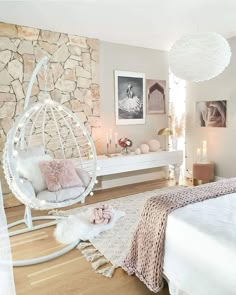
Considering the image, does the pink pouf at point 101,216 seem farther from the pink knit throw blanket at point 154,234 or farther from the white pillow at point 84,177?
the pink knit throw blanket at point 154,234

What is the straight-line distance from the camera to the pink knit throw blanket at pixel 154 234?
1765 millimetres

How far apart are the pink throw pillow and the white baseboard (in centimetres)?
150

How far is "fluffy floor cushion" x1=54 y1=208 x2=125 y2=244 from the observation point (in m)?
2.67

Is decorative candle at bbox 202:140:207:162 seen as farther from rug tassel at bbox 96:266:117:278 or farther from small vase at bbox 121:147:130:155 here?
rug tassel at bbox 96:266:117:278

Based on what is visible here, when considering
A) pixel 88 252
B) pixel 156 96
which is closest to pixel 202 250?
pixel 88 252

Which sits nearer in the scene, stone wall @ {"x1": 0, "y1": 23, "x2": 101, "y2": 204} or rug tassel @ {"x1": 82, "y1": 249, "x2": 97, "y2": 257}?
rug tassel @ {"x1": 82, "y1": 249, "x2": 97, "y2": 257}

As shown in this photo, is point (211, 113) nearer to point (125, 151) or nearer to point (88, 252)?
point (125, 151)

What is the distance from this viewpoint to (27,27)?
12.0ft

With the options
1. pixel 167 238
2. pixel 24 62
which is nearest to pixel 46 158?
pixel 24 62

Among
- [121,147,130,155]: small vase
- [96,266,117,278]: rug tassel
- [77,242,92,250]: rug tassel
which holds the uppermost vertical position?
[121,147,130,155]: small vase

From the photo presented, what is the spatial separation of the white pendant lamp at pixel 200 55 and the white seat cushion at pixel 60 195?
1608 millimetres

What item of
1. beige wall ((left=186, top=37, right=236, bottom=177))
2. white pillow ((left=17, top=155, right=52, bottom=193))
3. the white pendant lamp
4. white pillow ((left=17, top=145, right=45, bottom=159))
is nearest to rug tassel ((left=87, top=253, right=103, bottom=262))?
white pillow ((left=17, top=155, right=52, bottom=193))

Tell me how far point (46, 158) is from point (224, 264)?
227 cm

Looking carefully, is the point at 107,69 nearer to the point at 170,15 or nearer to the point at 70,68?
the point at 70,68
